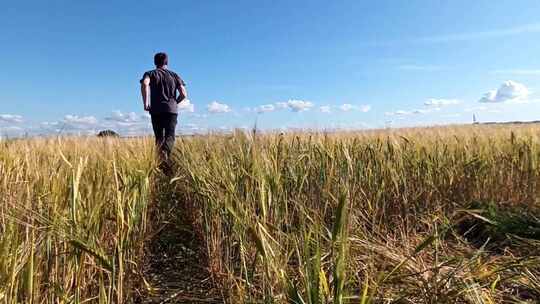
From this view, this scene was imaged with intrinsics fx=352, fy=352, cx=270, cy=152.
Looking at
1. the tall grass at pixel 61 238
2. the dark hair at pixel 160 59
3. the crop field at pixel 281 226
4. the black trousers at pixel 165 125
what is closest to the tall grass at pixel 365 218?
the crop field at pixel 281 226

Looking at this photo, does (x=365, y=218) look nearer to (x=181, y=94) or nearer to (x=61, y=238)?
(x=61, y=238)

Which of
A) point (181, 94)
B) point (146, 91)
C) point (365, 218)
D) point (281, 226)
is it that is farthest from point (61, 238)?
point (181, 94)

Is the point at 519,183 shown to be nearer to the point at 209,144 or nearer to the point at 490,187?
the point at 490,187

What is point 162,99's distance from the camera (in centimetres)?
353

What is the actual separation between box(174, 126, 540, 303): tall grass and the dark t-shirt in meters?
1.21

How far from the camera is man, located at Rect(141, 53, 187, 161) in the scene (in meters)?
3.48

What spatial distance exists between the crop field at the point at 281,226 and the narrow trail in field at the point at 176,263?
0.07 feet

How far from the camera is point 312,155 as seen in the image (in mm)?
1880

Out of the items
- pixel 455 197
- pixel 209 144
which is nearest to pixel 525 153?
pixel 455 197

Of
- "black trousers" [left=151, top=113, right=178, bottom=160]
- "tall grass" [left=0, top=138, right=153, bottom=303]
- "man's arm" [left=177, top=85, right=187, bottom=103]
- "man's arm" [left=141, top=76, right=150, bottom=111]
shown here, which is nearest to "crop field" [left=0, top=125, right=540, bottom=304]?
"tall grass" [left=0, top=138, right=153, bottom=303]

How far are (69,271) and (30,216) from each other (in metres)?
0.21

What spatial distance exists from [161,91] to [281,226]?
8.71ft

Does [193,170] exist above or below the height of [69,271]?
above

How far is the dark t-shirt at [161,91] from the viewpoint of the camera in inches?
139
